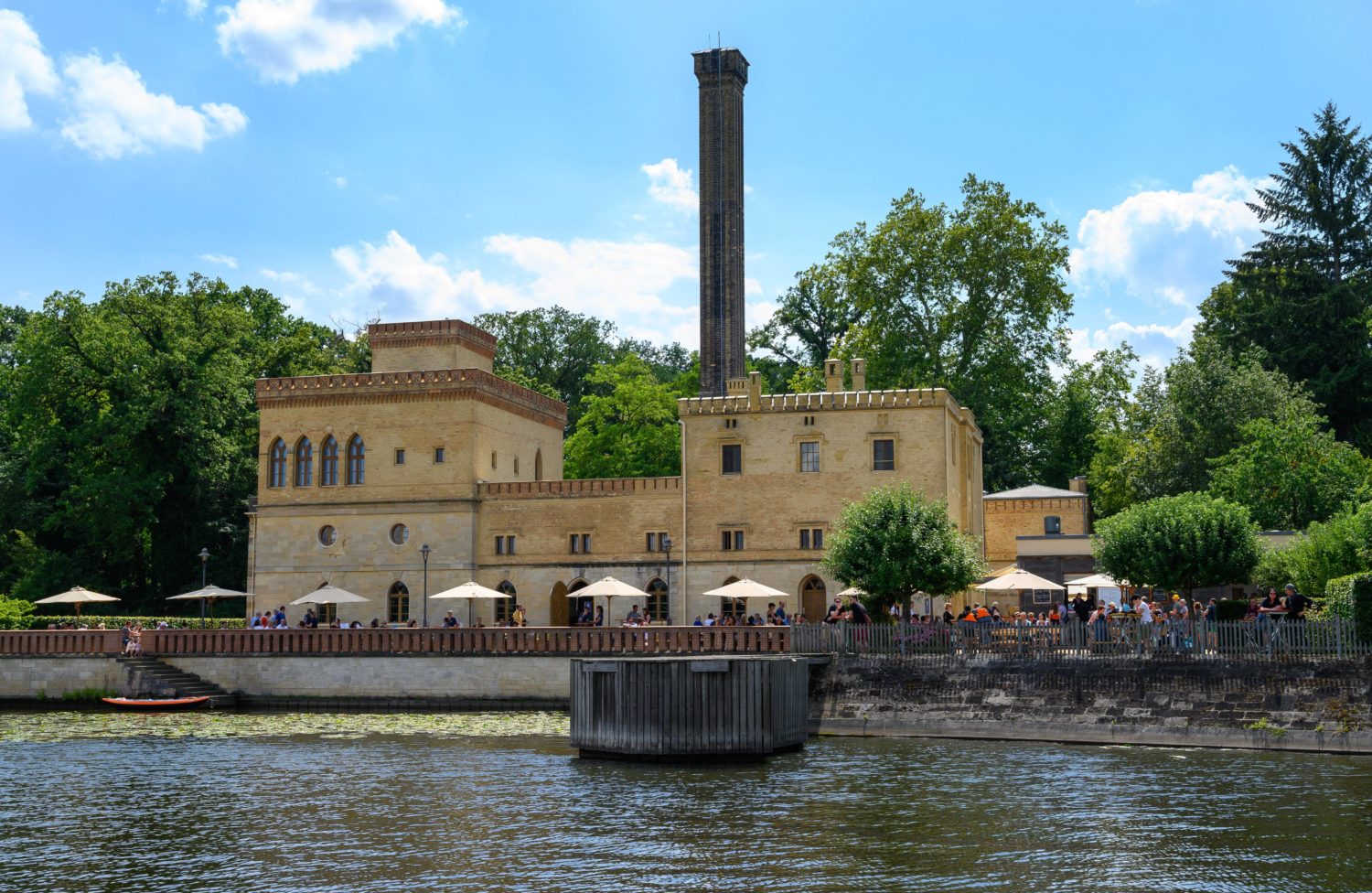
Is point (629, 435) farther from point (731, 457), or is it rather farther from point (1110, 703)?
point (1110, 703)

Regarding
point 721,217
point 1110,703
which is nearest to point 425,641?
point 1110,703

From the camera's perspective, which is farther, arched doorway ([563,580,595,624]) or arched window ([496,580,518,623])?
arched window ([496,580,518,623])

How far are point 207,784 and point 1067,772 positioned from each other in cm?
1414

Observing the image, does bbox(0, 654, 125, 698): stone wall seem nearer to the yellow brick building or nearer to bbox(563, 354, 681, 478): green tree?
the yellow brick building

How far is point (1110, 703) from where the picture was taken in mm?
29797

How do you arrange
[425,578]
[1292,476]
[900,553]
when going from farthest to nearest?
[1292,476], [425,578], [900,553]

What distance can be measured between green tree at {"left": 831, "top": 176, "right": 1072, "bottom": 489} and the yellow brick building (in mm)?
7090

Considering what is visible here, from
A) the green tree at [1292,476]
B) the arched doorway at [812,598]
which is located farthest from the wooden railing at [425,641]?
the green tree at [1292,476]

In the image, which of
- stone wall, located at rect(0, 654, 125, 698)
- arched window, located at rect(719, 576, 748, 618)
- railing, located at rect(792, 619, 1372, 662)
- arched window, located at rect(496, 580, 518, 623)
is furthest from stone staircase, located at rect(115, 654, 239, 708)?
railing, located at rect(792, 619, 1372, 662)

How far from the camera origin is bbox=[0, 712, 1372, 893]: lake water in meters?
17.3

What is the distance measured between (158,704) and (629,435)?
28117 millimetres

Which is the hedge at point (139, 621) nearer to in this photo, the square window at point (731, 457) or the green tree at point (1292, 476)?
the square window at point (731, 457)

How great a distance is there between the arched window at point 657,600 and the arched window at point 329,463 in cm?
1078

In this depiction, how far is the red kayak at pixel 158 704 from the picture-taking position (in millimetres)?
38062
